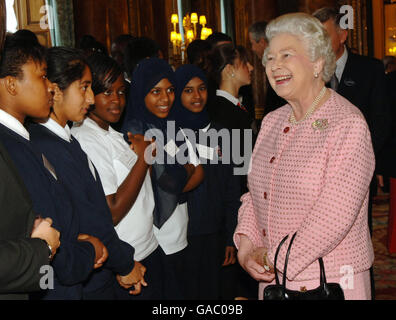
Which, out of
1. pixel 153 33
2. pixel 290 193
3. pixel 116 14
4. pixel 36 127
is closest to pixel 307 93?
pixel 290 193

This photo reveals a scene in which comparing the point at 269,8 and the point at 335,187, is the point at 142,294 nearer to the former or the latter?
the point at 335,187

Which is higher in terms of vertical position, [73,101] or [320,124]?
[73,101]

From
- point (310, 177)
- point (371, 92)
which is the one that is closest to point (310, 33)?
point (310, 177)

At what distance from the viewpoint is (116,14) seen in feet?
28.4

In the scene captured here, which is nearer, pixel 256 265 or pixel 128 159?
pixel 256 265

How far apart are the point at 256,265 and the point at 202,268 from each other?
1.07 m

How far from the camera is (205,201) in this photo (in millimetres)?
3145

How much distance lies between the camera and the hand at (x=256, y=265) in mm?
2033

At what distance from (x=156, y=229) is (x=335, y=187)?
1.27 m

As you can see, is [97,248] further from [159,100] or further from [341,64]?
[341,64]

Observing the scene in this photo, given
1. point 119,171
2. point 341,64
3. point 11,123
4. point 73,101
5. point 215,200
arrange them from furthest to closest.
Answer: point 341,64
point 215,200
point 119,171
point 73,101
point 11,123

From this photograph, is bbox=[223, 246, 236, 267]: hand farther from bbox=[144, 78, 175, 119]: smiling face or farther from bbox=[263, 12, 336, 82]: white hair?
bbox=[263, 12, 336, 82]: white hair

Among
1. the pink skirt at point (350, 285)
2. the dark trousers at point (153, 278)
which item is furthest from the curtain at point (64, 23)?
the pink skirt at point (350, 285)

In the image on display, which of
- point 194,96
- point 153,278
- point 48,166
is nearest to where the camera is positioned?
point 48,166
